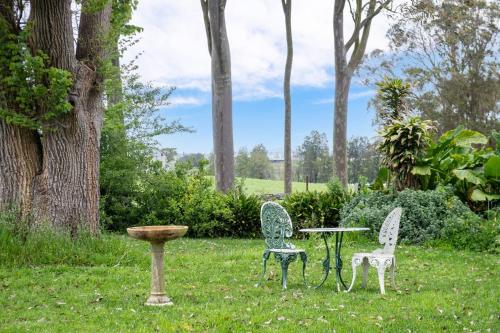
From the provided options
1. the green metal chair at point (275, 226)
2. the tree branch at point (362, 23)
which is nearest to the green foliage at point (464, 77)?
the tree branch at point (362, 23)

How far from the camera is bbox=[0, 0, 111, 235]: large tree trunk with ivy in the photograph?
11.5 m

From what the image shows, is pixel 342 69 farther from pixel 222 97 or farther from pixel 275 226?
pixel 275 226

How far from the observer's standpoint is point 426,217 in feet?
46.0

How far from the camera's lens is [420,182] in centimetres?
1541

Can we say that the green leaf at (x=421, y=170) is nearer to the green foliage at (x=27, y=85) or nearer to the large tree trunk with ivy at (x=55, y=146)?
the large tree trunk with ivy at (x=55, y=146)

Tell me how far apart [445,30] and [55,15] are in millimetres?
27173

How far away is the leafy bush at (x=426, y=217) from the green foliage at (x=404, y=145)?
553mm

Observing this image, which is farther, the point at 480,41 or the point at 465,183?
the point at 480,41

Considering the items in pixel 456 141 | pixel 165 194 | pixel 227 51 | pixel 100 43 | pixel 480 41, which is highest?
pixel 480 41

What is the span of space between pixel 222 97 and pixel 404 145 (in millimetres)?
8182

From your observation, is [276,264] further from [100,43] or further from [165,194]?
[165,194]

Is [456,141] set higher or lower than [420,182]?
higher

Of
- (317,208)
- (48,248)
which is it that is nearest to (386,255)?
(48,248)

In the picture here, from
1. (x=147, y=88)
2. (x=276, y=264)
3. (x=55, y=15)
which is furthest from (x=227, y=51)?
(x=276, y=264)
